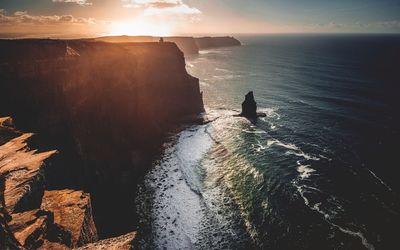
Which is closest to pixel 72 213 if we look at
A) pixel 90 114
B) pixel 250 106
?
pixel 90 114

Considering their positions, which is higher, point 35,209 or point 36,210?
point 36,210

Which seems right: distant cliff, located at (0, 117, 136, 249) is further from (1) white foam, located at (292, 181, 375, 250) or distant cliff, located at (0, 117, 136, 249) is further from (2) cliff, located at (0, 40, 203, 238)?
(1) white foam, located at (292, 181, 375, 250)

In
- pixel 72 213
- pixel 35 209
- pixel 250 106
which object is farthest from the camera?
pixel 250 106

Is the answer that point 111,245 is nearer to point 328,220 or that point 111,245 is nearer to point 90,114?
point 328,220

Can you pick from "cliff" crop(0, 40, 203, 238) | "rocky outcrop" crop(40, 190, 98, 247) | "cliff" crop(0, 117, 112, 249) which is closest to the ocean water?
"cliff" crop(0, 40, 203, 238)

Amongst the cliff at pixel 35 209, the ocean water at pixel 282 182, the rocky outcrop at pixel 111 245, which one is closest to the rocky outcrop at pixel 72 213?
the cliff at pixel 35 209
